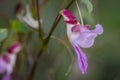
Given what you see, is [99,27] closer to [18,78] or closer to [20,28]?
[20,28]

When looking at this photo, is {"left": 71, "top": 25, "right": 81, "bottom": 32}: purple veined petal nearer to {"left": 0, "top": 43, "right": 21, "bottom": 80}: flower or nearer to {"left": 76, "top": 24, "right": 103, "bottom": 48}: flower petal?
{"left": 76, "top": 24, "right": 103, "bottom": 48}: flower petal

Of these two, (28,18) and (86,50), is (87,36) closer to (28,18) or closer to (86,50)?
(28,18)

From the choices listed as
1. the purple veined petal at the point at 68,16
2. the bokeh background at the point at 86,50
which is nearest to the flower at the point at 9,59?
the bokeh background at the point at 86,50

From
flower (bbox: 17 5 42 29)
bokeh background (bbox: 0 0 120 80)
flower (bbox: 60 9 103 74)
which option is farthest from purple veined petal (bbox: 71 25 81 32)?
bokeh background (bbox: 0 0 120 80)

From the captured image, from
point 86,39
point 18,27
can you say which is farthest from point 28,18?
point 86,39

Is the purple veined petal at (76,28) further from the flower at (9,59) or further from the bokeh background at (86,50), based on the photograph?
the bokeh background at (86,50)

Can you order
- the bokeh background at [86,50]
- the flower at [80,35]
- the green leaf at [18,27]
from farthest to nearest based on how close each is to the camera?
1. the bokeh background at [86,50]
2. the green leaf at [18,27]
3. the flower at [80,35]

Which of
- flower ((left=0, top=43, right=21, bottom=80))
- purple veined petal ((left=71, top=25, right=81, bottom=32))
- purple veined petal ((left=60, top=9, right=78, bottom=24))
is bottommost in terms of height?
flower ((left=0, top=43, right=21, bottom=80))

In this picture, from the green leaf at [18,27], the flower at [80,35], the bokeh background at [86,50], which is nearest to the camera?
the flower at [80,35]

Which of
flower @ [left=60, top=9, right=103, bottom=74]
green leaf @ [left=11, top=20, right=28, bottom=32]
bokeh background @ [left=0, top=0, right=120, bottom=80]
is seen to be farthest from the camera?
bokeh background @ [left=0, top=0, right=120, bottom=80]
